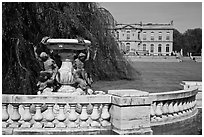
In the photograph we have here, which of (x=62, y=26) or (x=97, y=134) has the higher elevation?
(x=62, y=26)

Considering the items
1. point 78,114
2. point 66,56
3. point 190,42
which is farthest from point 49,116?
point 190,42

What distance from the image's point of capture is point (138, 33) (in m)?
102

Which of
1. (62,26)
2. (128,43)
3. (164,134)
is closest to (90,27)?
(62,26)

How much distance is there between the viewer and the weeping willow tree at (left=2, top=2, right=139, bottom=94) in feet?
30.2

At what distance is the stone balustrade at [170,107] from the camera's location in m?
6.50

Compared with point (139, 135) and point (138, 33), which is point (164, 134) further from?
point (138, 33)

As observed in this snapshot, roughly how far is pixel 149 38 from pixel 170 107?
96156 mm

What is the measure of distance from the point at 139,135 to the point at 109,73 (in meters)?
8.37

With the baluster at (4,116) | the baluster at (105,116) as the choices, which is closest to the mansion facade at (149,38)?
the baluster at (105,116)

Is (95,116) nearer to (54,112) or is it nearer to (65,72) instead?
(54,112)

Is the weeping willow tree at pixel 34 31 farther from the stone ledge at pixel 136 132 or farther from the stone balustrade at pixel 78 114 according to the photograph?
the stone ledge at pixel 136 132

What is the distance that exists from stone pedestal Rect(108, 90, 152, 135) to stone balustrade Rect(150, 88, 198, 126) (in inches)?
15.2

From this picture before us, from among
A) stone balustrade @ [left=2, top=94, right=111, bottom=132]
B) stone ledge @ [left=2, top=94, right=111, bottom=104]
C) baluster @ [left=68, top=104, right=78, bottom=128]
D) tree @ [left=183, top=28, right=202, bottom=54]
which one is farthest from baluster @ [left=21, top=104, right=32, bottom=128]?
tree @ [left=183, top=28, right=202, bottom=54]

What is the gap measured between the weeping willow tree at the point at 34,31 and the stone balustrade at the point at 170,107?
3.58 m
